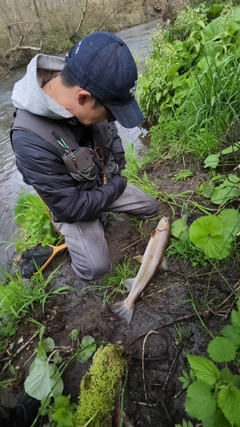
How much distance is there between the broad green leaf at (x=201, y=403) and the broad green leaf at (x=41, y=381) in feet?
3.33

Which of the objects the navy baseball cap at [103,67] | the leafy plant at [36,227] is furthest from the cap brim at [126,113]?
the leafy plant at [36,227]

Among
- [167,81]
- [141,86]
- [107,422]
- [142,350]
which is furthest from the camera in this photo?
[141,86]

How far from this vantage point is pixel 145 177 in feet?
11.7

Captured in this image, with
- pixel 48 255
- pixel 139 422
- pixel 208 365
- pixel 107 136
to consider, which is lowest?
pixel 139 422

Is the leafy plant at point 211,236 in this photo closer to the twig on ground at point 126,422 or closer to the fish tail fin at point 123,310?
the fish tail fin at point 123,310

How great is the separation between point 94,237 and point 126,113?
1.23m

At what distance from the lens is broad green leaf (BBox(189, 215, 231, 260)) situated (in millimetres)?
1910

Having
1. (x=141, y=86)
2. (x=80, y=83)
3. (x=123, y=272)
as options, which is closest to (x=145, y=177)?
(x=123, y=272)

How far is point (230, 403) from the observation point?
45.6 inches

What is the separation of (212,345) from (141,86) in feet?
15.3

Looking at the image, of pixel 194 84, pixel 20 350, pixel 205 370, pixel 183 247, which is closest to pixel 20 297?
pixel 20 350

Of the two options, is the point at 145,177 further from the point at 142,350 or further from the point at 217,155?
the point at 142,350

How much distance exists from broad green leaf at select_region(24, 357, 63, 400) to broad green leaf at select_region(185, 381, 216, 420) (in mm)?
1014

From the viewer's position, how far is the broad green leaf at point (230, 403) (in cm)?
113
